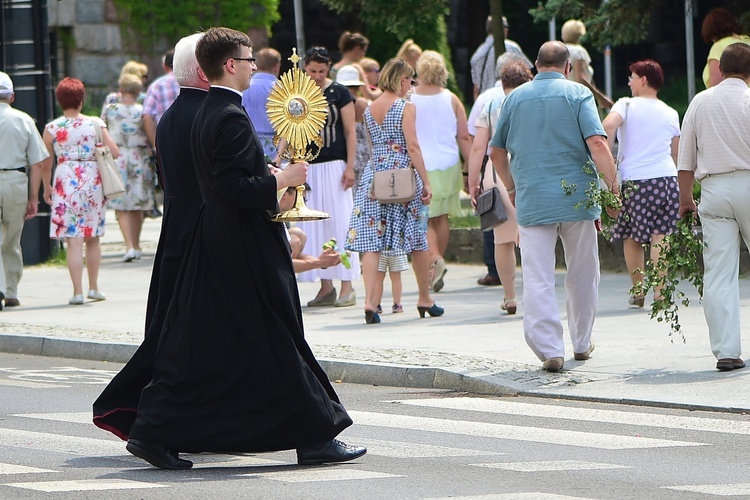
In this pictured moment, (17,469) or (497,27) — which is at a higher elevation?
(497,27)

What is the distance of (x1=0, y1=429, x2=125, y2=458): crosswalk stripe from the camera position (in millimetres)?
7273

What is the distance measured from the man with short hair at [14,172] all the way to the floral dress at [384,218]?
3079 millimetres

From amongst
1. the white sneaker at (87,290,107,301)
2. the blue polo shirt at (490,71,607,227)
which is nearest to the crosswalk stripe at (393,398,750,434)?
the blue polo shirt at (490,71,607,227)

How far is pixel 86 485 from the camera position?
6363 millimetres

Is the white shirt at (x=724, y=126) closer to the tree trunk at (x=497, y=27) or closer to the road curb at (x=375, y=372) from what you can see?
the road curb at (x=375, y=372)

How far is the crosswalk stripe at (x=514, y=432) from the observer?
24.3ft

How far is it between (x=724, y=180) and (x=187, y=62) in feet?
12.0

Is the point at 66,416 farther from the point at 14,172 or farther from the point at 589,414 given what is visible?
the point at 14,172

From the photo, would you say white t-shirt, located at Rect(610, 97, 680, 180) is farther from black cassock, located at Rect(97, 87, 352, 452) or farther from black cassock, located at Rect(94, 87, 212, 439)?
black cassock, located at Rect(97, 87, 352, 452)

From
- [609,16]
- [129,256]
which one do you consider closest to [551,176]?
[129,256]

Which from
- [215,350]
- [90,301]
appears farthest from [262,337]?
[90,301]

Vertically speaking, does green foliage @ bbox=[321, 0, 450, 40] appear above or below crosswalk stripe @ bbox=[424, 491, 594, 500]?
above

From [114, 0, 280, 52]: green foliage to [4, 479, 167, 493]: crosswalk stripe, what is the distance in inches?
780

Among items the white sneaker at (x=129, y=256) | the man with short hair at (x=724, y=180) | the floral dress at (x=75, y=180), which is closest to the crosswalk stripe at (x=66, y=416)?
the man with short hair at (x=724, y=180)
